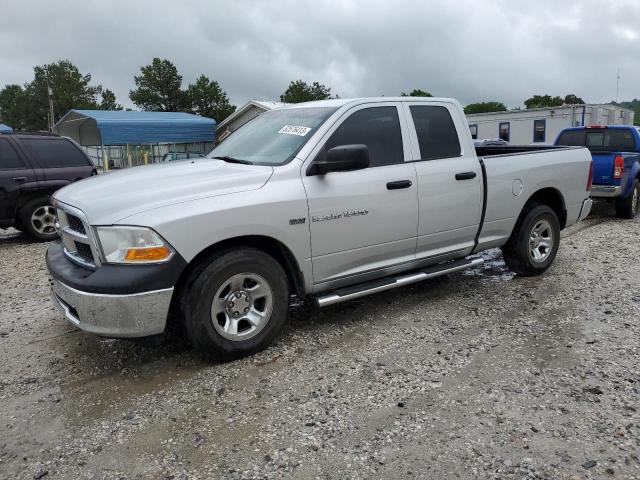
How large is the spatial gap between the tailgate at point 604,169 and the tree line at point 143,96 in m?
49.8

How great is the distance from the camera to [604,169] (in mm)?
9672

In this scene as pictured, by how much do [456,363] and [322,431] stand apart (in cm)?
129

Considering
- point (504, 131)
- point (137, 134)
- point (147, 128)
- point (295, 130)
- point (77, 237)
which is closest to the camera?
point (77, 237)

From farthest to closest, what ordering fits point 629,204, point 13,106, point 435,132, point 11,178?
point 13,106
point 629,204
point 11,178
point 435,132

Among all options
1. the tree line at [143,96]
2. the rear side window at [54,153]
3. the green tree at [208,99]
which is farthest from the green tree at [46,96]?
the rear side window at [54,153]

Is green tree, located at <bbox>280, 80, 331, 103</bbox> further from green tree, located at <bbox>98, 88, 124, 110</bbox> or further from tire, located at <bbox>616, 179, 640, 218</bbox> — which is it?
tire, located at <bbox>616, 179, 640, 218</bbox>

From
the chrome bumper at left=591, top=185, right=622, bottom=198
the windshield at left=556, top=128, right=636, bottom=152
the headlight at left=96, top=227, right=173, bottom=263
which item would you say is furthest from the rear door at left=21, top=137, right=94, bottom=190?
the windshield at left=556, top=128, right=636, bottom=152

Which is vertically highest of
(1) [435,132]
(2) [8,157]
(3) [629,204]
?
(2) [8,157]

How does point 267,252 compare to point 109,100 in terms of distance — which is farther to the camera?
point 109,100

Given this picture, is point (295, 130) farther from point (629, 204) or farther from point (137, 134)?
point (137, 134)

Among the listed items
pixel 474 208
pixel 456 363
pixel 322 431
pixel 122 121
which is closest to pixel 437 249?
pixel 474 208

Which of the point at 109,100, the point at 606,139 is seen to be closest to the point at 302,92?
the point at 109,100

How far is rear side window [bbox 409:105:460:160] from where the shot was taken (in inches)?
184

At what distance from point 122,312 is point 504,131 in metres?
33.9
